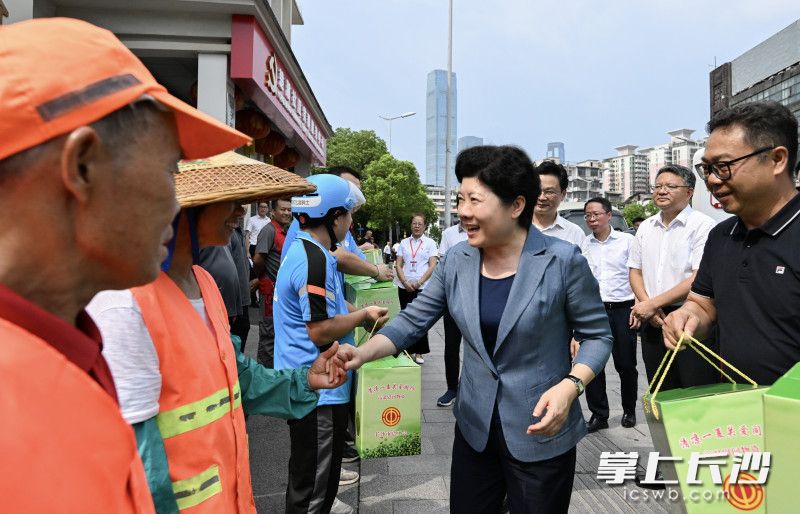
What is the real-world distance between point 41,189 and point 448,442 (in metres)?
4.16

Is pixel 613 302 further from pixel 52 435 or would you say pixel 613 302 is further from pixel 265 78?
pixel 52 435

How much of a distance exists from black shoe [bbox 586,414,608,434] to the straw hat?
3.83 m

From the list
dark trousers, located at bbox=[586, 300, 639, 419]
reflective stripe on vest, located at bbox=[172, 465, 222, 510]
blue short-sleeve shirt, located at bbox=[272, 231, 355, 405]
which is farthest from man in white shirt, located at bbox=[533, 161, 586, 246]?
reflective stripe on vest, located at bbox=[172, 465, 222, 510]

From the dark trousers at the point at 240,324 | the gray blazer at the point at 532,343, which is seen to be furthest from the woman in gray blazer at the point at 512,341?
the dark trousers at the point at 240,324

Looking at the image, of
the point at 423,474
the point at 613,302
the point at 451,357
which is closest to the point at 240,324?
the point at 451,357

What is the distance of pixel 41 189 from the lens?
604mm

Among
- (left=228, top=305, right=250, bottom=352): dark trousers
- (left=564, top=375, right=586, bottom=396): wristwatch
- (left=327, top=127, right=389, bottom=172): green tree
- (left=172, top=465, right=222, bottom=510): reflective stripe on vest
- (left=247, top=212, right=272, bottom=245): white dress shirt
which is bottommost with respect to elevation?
(left=228, top=305, right=250, bottom=352): dark trousers

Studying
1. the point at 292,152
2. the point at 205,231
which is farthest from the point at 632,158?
the point at 205,231

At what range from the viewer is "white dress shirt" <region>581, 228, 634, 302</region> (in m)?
5.02

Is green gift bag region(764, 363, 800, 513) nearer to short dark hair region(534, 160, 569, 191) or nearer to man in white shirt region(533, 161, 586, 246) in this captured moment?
man in white shirt region(533, 161, 586, 246)

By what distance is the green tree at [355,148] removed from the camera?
1421 inches

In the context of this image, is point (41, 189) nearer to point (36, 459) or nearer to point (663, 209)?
point (36, 459)

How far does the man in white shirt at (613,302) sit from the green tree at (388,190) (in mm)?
30445

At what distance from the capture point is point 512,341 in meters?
2.07
